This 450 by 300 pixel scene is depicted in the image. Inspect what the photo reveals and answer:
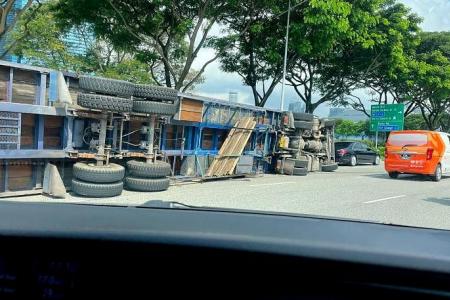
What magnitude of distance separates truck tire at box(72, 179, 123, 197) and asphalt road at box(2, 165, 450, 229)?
0.13 m

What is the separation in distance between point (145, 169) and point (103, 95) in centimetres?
201

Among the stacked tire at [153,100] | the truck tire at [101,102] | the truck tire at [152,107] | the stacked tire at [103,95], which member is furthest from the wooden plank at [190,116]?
the truck tire at [101,102]

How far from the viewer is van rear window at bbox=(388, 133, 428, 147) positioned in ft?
57.5

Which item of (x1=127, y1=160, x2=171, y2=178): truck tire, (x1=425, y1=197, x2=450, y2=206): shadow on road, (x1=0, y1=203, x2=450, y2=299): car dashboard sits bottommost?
(x1=425, y1=197, x2=450, y2=206): shadow on road

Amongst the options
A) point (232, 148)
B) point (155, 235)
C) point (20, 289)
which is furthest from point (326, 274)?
point (232, 148)

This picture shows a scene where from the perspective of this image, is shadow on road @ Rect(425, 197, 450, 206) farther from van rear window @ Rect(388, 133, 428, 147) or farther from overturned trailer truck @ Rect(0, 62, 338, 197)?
overturned trailer truck @ Rect(0, 62, 338, 197)

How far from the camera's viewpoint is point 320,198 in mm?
11438

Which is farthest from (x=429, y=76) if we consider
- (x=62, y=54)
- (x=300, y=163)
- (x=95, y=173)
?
(x=95, y=173)

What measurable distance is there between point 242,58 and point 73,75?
19065mm

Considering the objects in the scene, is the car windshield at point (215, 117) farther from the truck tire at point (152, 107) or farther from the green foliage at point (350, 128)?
the green foliage at point (350, 128)

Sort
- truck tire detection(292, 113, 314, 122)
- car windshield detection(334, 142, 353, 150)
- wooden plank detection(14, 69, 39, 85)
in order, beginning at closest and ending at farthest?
wooden plank detection(14, 69, 39, 85) → truck tire detection(292, 113, 314, 122) → car windshield detection(334, 142, 353, 150)

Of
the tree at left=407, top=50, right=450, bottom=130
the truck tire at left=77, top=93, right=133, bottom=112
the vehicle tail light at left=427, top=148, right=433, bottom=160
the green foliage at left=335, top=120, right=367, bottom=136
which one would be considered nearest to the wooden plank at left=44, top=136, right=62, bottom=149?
the truck tire at left=77, top=93, right=133, bottom=112

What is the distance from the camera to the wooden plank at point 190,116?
1243 centimetres

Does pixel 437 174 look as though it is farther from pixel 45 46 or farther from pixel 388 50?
pixel 45 46
